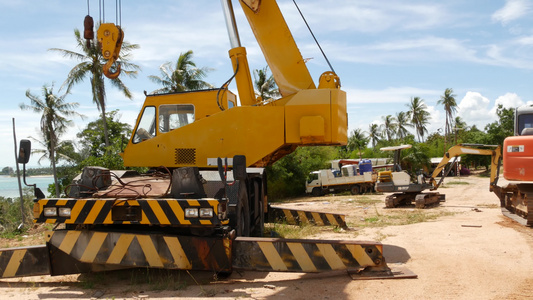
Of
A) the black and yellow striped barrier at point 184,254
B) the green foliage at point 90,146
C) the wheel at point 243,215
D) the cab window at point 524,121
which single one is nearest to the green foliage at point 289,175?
the green foliage at point 90,146

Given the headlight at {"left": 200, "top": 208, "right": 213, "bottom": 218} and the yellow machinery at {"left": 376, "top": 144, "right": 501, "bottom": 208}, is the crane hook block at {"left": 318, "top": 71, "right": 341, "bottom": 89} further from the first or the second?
the yellow machinery at {"left": 376, "top": 144, "right": 501, "bottom": 208}

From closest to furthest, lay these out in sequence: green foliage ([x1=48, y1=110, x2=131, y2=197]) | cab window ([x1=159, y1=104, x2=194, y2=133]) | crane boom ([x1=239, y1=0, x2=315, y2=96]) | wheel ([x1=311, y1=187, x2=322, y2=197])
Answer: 1. cab window ([x1=159, y1=104, x2=194, y2=133])
2. crane boom ([x1=239, y1=0, x2=315, y2=96])
3. green foliage ([x1=48, y1=110, x2=131, y2=197])
4. wheel ([x1=311, y1=187, x2=322, y2=197])

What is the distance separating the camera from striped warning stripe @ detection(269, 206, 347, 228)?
1037 centimetres

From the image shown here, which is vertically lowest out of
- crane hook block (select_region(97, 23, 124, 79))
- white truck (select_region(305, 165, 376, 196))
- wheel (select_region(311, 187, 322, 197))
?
wheel (select_region(311, 187, 322, 197))

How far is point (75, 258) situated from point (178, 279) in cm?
124

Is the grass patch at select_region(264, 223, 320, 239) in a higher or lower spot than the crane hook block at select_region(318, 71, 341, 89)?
lower

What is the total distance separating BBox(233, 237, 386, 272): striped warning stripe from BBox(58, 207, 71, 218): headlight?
1.98 metres

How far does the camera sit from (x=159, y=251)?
542 cm

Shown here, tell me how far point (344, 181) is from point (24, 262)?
978 inches

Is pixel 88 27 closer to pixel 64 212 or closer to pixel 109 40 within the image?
pixel 109 40

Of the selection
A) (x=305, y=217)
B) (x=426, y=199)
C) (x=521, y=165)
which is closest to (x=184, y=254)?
(x=305, y=217)

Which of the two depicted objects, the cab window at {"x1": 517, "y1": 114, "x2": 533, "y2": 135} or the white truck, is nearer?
the cab window at {"x1": 517, "y1": 114, "x2": 533, "y2": 135}

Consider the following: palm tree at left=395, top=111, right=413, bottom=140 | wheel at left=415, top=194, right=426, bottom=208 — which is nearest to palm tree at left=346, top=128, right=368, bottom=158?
palm tree at left=395, top=111, right=413, bottom=140

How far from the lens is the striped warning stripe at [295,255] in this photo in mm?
5520
